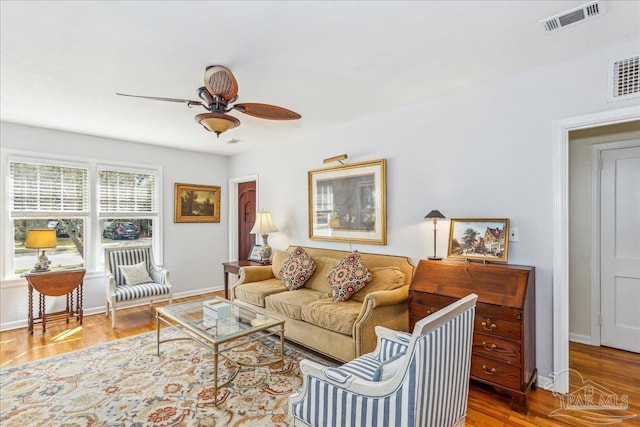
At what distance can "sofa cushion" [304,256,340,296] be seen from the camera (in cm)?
369

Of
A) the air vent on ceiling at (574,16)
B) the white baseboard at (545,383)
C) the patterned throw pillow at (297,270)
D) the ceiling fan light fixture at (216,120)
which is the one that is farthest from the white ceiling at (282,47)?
the white baseboard at (545,383)

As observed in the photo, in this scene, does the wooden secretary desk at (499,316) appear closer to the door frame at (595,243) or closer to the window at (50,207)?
the door frame at (595,243)

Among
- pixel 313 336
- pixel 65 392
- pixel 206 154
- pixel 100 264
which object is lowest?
pixel 65 392

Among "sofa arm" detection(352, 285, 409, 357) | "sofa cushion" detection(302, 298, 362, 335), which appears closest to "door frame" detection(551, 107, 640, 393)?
"sofa arm" detection(352, 285, 409, 357)

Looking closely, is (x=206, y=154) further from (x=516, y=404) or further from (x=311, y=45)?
(x=516, y=404)

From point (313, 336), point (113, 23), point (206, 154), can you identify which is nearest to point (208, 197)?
point (206, 154)

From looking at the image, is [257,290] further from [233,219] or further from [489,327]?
[233,219]

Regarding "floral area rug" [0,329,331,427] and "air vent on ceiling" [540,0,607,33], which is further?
"floral area rug" [0,329,331,427]

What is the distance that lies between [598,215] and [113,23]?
4411mm

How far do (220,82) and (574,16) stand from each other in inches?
87.9

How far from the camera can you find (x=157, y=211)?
5.13 meters

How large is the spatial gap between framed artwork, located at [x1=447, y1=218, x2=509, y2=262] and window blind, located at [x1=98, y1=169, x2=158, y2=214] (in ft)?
14.6

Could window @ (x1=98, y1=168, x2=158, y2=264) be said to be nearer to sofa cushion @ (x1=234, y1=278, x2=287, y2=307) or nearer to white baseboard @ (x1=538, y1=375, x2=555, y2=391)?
sofa cushion @ (x1=234, y1=278, x2=287, y2=307)

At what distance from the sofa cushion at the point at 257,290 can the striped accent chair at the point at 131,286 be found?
1.10 m
